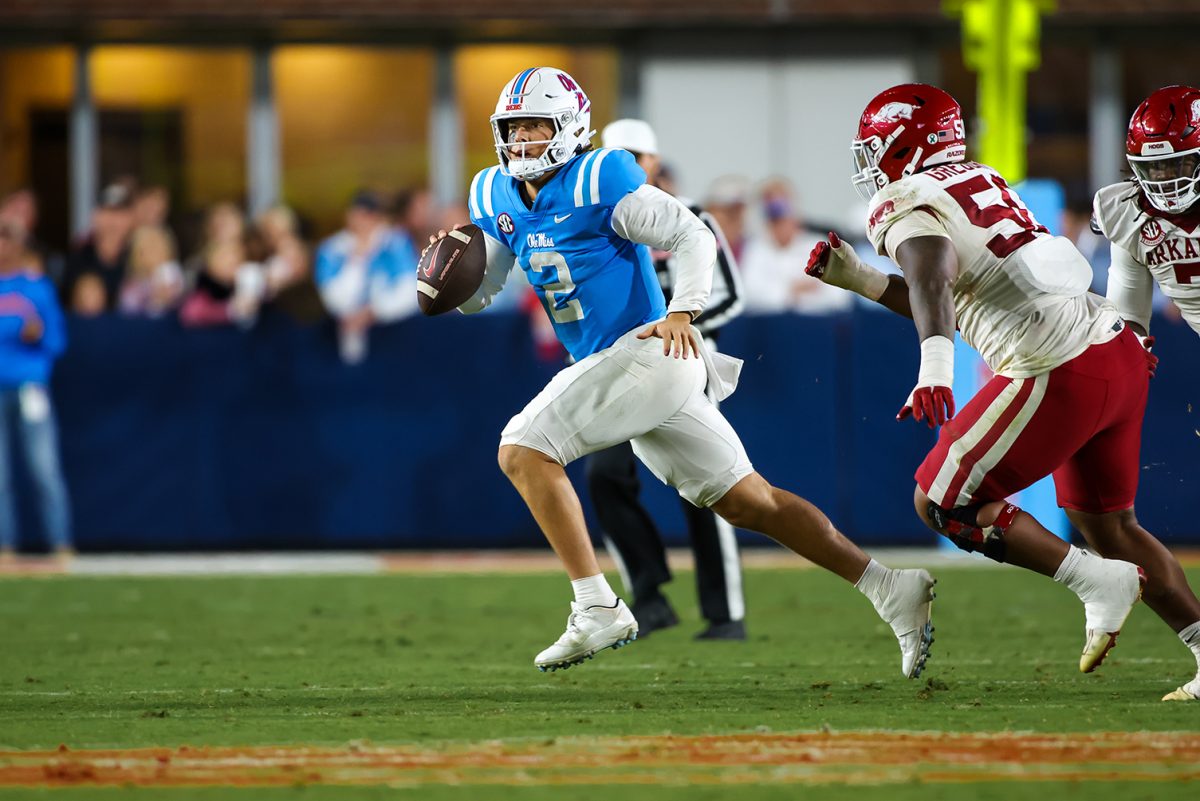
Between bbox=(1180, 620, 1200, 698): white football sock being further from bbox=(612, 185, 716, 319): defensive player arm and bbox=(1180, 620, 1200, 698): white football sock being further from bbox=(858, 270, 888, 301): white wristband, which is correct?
bbox=(612, 185, 716, 319): defensive player arm

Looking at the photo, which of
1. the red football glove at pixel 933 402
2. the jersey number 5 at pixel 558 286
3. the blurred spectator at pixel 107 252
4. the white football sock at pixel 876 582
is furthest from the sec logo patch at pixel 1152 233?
the blurred spectator at pixel 107 252

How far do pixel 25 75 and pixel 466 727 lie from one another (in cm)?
1097

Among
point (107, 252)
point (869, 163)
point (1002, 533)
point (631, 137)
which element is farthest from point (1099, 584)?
point (107, 252)

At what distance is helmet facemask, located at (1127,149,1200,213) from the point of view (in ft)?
17.7

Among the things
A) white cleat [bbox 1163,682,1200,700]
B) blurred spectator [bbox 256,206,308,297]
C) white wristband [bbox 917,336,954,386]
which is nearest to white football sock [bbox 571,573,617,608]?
white wristband [bbox 917,336,954,386]

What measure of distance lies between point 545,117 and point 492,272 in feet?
1.88

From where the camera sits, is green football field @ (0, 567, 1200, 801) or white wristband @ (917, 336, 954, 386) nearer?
green football field @ (0, 567, 1200, 801)

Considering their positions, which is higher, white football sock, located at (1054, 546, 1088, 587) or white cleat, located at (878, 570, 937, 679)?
white football sock, located at (1054, 546, 1088, 587)

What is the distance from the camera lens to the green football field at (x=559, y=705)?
4293 millimetres

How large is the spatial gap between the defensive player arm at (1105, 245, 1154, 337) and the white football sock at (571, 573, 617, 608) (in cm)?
177

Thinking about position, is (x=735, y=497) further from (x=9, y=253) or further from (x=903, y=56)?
(x=903, y=56)

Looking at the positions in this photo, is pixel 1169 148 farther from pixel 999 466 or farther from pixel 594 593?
pixel 594 593

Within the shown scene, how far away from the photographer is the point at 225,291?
451 inches

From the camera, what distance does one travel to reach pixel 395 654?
690cm
